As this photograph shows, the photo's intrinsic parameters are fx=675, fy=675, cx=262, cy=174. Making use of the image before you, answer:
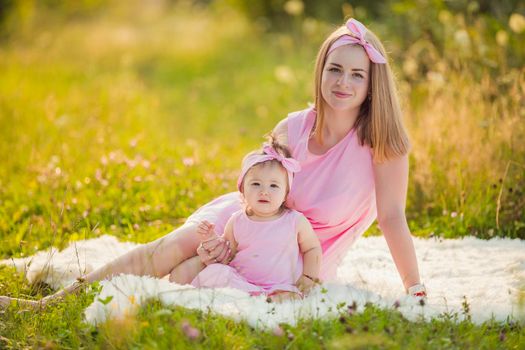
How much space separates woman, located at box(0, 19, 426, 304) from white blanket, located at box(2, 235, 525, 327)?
18cm

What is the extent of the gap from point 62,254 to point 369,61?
1982 mm

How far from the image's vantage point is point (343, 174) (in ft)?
10.8

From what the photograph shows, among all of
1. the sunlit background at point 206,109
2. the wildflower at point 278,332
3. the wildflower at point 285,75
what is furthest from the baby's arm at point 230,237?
the wildflower at point 285,75

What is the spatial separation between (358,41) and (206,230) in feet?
3.74

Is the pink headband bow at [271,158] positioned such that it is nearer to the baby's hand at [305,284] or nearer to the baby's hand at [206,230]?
the baby's hand at [206,230]

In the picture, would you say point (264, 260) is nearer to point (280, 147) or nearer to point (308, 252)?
point (308, 252)

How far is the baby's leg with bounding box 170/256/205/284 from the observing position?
317cm

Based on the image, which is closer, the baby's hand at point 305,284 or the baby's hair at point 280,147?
the baby's hand at point 305,284

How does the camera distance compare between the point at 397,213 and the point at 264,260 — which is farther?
the point at 397,213

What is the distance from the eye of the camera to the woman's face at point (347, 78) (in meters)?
3.18

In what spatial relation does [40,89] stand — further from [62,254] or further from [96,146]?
[62,254]

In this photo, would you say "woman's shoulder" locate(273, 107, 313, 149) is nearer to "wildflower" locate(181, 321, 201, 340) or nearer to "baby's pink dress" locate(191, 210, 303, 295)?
"baby's pink dress" locate(191, 210, 303, 295)

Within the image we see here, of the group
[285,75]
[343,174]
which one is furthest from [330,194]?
[285,75]

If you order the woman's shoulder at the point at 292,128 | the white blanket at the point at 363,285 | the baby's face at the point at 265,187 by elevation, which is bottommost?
the white blanket at the point at 363,285
